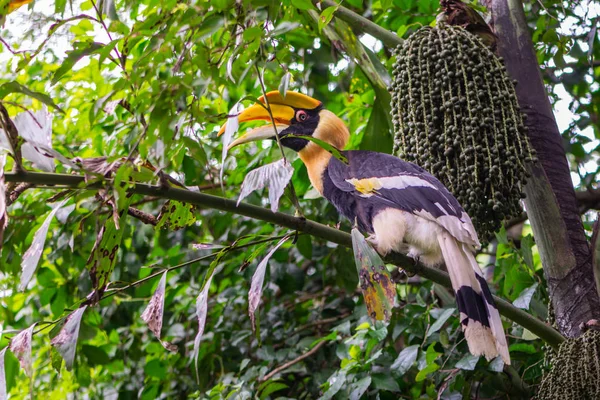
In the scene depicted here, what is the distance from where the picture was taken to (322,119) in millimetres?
2184

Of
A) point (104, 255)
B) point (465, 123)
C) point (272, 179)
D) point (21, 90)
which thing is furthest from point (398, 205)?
point (21, 90)

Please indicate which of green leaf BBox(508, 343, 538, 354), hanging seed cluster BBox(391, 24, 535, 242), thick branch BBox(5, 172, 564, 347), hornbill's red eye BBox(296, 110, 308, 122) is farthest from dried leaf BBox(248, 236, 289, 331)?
green leaf BBox(508, 343, 538, 354)

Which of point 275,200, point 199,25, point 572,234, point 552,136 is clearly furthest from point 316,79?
point 275,200

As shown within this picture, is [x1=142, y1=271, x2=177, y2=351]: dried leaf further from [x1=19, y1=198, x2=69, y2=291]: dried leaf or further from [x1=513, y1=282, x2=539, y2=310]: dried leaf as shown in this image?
[x1=513, y1=282, x2=539, y2=310]: dried leaf

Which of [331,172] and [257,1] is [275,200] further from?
[331,172]

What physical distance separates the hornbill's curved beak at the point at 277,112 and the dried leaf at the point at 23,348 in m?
0.85

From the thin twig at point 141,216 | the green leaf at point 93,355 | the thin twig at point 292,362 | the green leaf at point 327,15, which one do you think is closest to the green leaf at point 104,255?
the thin twig at point 141,216

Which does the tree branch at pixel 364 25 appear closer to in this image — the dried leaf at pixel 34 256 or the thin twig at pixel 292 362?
the dried leaf at pixel 34 256

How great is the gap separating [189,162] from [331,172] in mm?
781

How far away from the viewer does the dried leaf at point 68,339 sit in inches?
52.4

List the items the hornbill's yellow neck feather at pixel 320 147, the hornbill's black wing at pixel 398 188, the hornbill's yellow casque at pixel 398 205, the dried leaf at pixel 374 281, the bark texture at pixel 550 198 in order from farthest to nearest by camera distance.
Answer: the hornbill's yellow neck feather at pixel 320 147 < the bark texture at pixel 550 198 < the hornbill's black wing at pixel 398 188 < the hornbill's yellow casque at pixel 398 205 < the dried leaf at pixel 374 281

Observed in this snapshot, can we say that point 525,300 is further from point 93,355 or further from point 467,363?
point 93,355

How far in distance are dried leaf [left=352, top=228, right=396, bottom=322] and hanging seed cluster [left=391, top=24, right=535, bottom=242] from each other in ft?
1.68

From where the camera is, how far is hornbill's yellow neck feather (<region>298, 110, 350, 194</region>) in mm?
2086
